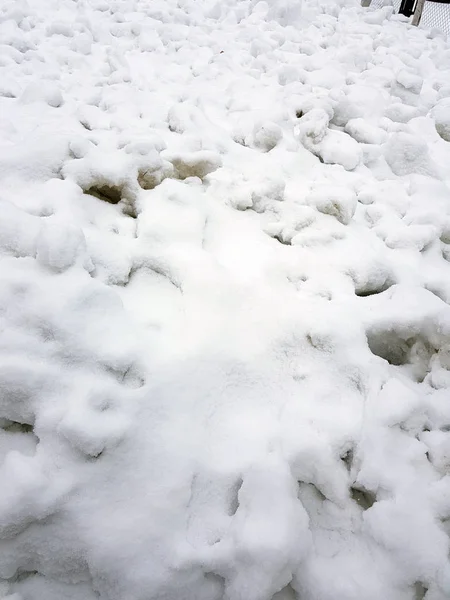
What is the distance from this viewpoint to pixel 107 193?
120 cm

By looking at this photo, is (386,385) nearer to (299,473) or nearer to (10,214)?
(299,473)

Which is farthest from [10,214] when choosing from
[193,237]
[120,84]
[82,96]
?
[120,84]

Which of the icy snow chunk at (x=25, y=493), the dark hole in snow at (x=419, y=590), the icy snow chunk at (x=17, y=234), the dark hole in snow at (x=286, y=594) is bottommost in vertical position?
the dark hole in snow at (x=286, y=594)

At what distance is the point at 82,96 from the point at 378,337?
4.49 ft

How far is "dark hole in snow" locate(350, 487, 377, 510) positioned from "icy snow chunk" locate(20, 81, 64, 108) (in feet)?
4.93

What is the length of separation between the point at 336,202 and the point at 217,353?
637mm

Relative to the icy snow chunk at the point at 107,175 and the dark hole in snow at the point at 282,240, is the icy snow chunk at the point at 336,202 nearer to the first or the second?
the dark hole in snow at the point at 282,240

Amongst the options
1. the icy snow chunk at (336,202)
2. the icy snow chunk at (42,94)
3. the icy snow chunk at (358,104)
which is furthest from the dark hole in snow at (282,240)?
the icy snow chunk at (42,94)

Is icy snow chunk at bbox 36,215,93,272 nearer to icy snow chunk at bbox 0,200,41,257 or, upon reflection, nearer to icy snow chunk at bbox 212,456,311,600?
icy snow chunk at bbox 0,200,41,257

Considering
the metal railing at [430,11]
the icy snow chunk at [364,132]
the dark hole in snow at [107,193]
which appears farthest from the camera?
the metal railing at [430,11]

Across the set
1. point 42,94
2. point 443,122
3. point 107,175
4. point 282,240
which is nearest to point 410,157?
point 443,122

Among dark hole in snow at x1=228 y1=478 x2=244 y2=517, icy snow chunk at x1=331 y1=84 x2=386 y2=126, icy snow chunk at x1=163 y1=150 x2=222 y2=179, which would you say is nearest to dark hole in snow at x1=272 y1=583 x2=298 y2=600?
dark hole in snow at x1=228 y1=478 x2=244 y2=517

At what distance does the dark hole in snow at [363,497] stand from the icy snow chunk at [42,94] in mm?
1502

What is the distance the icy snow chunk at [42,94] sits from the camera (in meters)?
1.49
